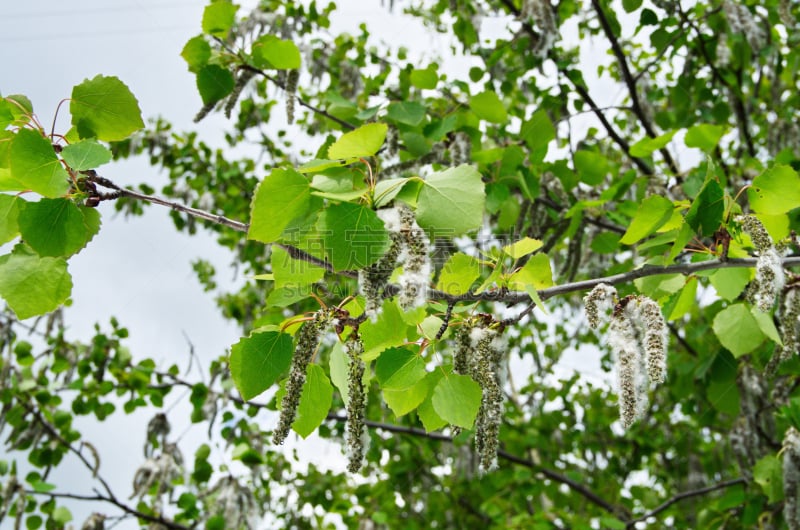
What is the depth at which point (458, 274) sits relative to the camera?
4.31 ft

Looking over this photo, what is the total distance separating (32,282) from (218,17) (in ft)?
4.30

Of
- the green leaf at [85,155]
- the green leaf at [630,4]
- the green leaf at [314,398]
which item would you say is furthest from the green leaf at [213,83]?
the green leaf at [630,4]

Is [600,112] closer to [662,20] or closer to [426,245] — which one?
[662,20]

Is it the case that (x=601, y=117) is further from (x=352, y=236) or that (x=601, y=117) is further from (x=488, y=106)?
(x=352, y=236)

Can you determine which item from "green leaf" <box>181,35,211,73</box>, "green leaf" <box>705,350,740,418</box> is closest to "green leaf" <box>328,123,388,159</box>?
"green leaf" <box>181,35,211,73</box>

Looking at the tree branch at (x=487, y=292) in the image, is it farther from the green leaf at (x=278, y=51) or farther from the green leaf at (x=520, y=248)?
the green leaf at (x=278, y=51)

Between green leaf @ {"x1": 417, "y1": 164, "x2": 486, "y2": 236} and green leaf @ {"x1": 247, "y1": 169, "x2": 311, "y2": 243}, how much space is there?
9.0 inches

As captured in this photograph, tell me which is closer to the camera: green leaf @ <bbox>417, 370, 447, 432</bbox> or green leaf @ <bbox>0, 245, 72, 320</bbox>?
green leaf @ <bbox>0, 245, 72, 320</bbox>

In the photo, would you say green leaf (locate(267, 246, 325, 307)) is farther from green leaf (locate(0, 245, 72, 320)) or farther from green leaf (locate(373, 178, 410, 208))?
green leaf (locate(0, 245, 72, 320))

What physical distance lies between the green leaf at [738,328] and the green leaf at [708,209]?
0.73m

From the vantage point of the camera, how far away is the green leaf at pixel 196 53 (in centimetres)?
216

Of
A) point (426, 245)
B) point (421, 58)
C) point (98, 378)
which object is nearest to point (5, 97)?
point (426, 245)

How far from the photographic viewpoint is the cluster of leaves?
1.18m

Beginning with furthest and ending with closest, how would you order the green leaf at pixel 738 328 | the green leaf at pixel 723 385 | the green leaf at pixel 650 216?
the green leaf at pixel 723 385, the green leaf at pixel 738 328, the green leaf at pixel 650 216
